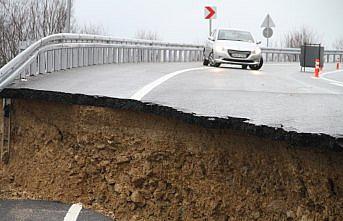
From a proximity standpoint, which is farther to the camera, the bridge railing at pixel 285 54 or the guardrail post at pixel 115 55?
the bridge railing at pixel 285 54

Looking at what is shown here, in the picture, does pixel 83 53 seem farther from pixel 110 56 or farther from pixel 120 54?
pixel 120 54

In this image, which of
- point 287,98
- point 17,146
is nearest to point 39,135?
point 17,146

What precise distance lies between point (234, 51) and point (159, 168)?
1349cm

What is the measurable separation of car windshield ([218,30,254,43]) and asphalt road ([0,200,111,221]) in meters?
14.8

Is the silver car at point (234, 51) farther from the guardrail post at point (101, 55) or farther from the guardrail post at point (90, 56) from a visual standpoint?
the guardrail post at point (90, 56)

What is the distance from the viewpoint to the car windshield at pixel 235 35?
21.5m

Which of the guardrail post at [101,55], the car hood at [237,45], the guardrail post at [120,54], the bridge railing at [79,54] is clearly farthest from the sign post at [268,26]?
the guardrail post at [101,55]

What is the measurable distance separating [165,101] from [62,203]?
2.13m

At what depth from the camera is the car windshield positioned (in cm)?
2147

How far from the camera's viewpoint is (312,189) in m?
5.86

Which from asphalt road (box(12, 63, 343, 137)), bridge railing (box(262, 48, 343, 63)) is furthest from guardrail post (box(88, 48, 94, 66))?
bridge railing (box(262, 48, 343, 63))

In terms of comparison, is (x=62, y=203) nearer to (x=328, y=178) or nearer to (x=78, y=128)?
(x=78, y=128)

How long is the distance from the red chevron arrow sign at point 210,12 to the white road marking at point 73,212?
25023 mm

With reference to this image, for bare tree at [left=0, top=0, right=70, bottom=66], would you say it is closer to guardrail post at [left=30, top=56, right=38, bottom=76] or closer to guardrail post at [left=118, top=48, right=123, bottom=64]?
guardrail post at [left=118, top=48, right=123, bottom=64]
